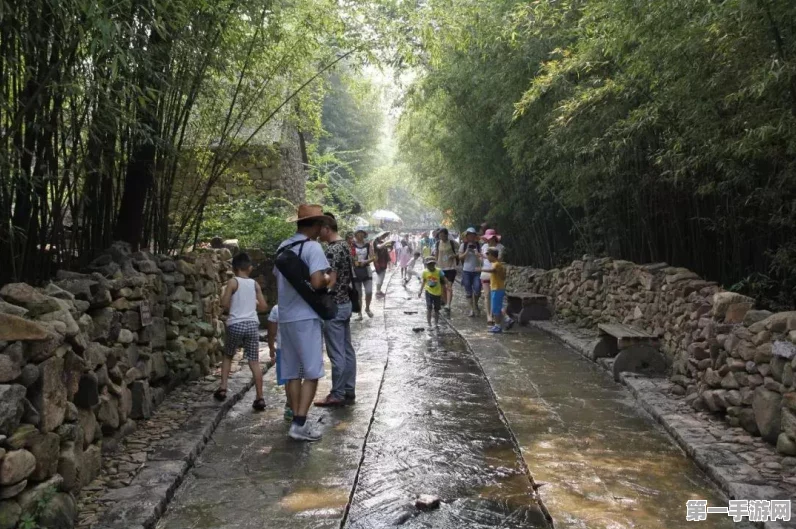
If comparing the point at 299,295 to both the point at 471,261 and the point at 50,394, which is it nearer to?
the point at 50,394

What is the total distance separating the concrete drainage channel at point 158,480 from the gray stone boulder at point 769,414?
3.43m

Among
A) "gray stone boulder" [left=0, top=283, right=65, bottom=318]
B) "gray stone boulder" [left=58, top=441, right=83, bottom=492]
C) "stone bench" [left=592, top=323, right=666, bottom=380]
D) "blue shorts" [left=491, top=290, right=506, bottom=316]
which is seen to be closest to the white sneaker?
"gray stone boulder" [left=58, top=441, right=83, bottom=492]

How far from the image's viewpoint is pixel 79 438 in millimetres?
3494

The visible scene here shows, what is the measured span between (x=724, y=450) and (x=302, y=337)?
2679 mm

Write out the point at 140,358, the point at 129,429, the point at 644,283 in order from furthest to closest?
the point at 644,283 < the point at 140,358 < the point at 129,429

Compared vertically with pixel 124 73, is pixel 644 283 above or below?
below

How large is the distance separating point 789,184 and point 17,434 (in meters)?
5.00

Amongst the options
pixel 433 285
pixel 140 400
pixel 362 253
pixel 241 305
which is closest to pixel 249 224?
pixel 362 253

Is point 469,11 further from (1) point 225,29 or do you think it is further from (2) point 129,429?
(2) point 129,429

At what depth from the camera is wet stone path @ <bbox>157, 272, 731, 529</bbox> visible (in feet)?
11.5

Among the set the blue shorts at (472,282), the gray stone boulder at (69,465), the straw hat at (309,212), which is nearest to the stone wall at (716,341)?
the blue shorts at (472,282)

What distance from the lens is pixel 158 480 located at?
12.5 feet

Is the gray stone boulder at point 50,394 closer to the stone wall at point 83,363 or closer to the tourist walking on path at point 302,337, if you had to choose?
the stone wall at point 83,363

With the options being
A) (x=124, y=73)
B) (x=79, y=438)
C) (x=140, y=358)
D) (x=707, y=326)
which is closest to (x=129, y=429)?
(x=140, y=358)
